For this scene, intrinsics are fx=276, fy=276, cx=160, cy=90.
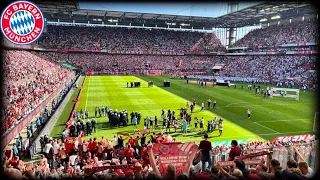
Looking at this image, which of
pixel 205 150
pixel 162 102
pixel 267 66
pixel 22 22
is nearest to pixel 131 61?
pixel 267 66

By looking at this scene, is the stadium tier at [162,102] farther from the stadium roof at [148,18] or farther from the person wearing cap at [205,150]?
the stadium roof at [148,18]

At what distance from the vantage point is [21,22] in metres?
8.46

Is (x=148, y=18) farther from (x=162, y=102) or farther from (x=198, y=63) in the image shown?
(x=162, y=102)

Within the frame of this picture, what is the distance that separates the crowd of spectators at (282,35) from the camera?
6138 centimetres

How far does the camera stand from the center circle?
26.6 ft

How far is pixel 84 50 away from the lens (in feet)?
255

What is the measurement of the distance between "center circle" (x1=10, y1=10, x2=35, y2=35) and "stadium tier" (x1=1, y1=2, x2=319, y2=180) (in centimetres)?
413

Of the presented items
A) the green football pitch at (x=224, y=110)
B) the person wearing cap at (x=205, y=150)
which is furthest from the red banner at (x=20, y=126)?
the person wearing cap at (x=205, y=150)

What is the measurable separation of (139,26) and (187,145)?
8703cm

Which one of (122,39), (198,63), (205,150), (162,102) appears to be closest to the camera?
(205,150)

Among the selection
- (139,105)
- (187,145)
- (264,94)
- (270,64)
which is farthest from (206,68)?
(187,145)

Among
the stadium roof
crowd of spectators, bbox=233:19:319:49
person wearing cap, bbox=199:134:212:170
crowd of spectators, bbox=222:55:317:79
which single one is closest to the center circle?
person wearing cap, bbox=199:134:212:170

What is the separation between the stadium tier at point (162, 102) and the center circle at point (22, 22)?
4.13 m

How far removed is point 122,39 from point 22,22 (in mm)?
78093
